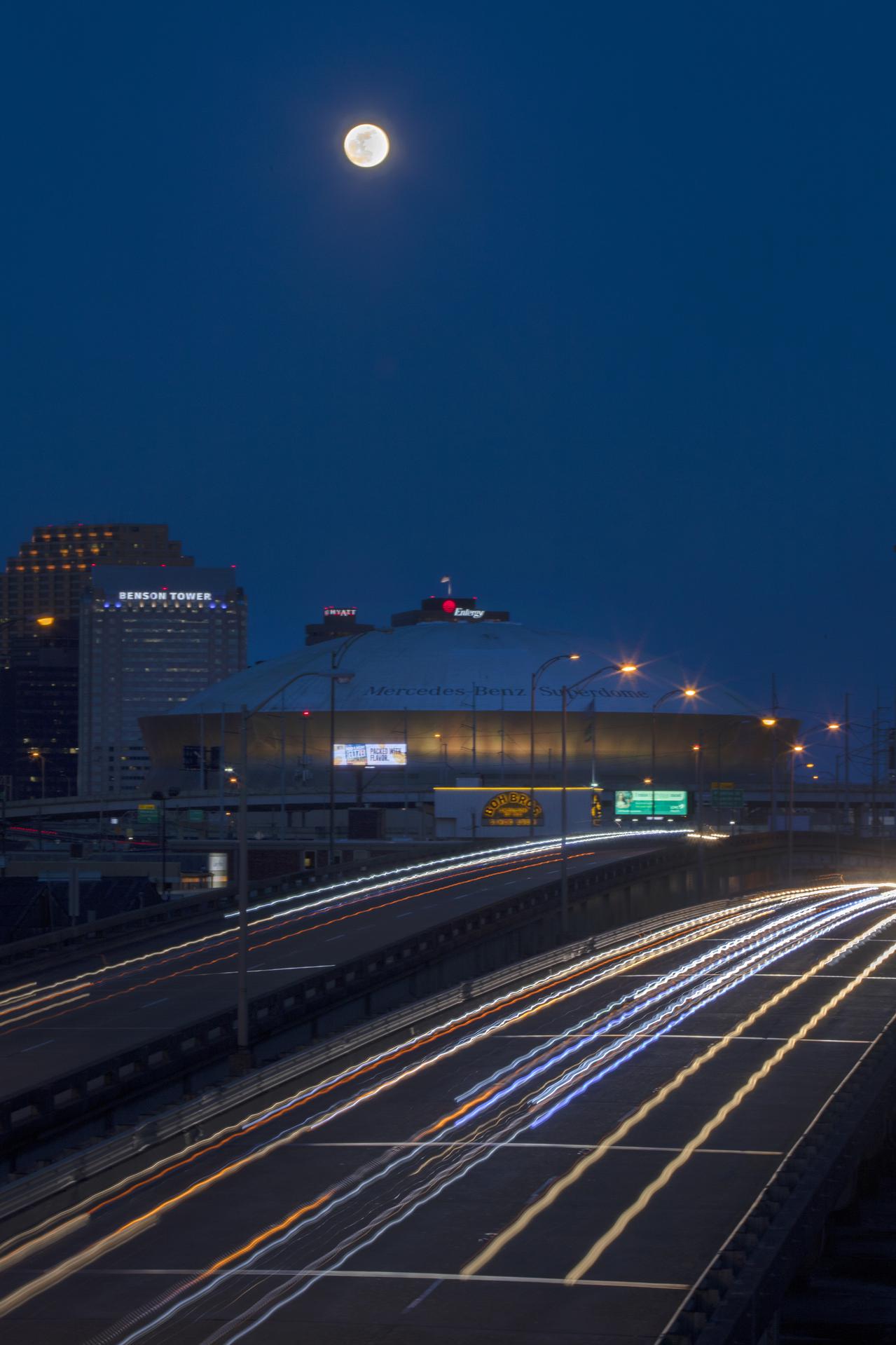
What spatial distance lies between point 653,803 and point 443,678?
1942 inches

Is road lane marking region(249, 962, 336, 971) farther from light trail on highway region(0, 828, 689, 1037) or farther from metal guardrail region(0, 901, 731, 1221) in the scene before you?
metal guardrail region(0, 901, 731, 1221)

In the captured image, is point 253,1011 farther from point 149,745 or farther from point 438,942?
point 149,745

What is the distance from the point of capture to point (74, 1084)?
27766 millimetres

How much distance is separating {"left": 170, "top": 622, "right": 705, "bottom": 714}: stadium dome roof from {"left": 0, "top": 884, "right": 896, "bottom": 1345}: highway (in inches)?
5297

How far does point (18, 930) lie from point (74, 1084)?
32261 millimetres

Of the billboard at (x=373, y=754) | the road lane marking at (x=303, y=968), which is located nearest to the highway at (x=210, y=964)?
the road lane marking at (x=303, y=968)

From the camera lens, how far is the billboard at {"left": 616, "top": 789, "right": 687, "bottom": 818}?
5276 inches

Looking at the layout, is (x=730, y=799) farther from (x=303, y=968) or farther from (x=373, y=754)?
(x=303, y=968)

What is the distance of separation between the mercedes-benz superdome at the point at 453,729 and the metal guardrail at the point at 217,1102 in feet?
384

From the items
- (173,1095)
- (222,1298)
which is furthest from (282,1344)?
(173,1095)

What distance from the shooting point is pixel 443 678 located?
179 metres

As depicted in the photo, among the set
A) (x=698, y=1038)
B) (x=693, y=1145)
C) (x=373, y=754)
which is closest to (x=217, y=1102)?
(x=693, y=1145)

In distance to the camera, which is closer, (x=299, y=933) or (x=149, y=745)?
(x=299, y=933)

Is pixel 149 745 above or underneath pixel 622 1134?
above
